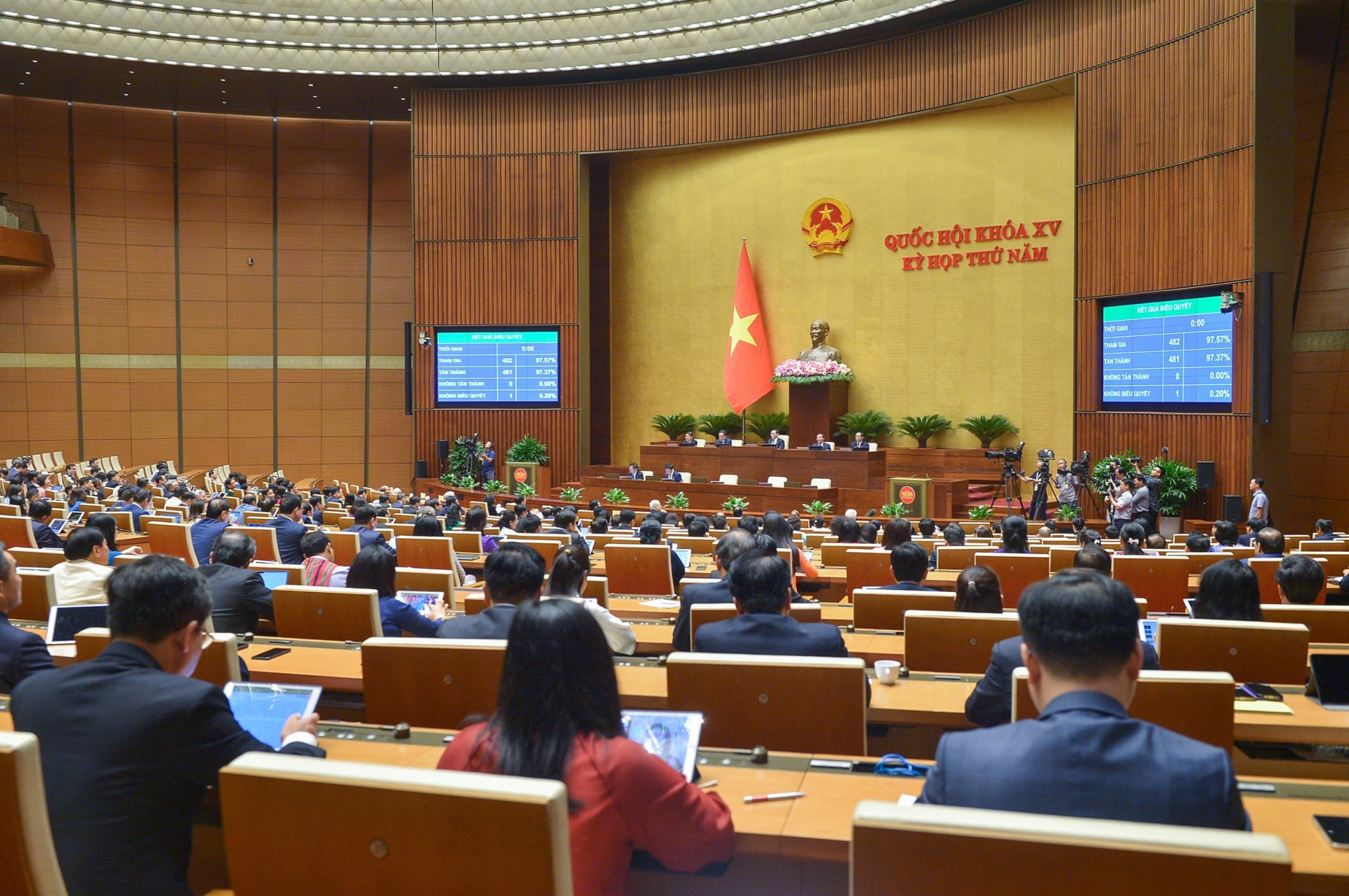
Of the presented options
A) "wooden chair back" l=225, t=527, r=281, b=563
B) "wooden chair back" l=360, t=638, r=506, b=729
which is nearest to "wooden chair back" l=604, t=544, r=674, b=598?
"wooden chair back" l=225, t=527, r=281, b=563

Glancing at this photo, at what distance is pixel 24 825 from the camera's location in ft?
5.14

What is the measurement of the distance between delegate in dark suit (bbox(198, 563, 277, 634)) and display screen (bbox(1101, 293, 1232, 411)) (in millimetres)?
11087

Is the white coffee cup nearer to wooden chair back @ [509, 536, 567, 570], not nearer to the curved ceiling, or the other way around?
wooden chair back @ [509, 536, 567, 570]

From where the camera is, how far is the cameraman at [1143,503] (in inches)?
451

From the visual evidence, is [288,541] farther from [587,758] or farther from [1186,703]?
[1186,703]

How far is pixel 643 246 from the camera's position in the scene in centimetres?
1953

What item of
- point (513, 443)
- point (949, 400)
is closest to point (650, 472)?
point (513, 443)

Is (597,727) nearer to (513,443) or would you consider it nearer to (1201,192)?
(1201,192)

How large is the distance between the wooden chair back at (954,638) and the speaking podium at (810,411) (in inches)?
503

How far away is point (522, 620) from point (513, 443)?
16.8m

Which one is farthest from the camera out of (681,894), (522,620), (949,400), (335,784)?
(949,400)

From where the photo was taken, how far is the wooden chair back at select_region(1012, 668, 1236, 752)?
2414mm

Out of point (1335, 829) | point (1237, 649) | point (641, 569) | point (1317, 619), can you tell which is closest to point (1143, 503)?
point (641, 569)

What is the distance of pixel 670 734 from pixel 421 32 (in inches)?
693
